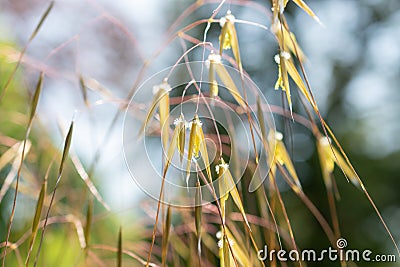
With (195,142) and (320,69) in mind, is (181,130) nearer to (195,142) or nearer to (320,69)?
(195,142)

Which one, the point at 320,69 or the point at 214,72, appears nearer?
the point at 214,72

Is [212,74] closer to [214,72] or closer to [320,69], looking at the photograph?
[214,72]

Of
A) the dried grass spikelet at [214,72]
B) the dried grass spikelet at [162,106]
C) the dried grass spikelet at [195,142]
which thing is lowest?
the dried grass spikelet at [195,142]

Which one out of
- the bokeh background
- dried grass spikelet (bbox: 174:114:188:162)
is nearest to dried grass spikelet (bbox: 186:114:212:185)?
dried grass spikelet (bbox: 174:114:188:162)

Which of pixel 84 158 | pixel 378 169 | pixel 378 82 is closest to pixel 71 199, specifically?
pixel 84 158

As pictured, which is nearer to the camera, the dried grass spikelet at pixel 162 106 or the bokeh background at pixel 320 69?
the dried grass spikelet at pixel 162 106

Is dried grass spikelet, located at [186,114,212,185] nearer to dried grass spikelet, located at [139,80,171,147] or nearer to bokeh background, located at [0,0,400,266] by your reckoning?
dried grass spikelet, located at [139,80,171,147]

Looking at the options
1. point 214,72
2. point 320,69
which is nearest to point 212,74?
point 214,72

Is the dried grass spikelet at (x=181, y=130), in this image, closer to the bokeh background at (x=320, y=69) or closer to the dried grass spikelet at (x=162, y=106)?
the dried grass spikelet at (x=162, y=106)

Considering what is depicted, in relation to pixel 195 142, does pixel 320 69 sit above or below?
above

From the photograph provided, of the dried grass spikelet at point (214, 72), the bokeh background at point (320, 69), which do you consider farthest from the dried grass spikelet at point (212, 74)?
the bokeh background at point (320, 69)

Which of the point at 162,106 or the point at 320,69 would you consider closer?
the point at 162,106

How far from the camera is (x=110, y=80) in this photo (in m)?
2.51

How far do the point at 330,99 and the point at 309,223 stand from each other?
1.66 ft
